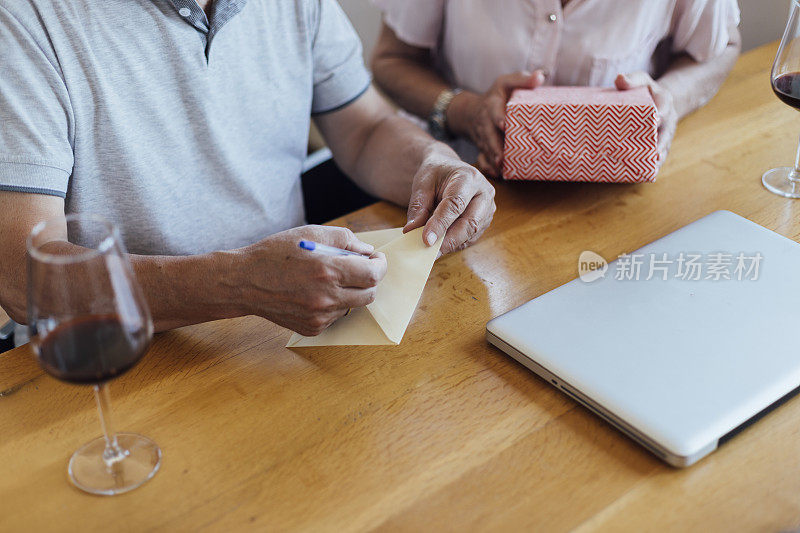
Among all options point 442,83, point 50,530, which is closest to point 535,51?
point 442,83

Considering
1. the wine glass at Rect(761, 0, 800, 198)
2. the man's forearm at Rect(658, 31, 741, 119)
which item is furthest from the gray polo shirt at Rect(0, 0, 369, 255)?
the wine glass at Rect(761, 0, 800, 198)

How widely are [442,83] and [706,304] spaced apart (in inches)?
33.9

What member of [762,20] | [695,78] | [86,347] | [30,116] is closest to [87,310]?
[86,347]

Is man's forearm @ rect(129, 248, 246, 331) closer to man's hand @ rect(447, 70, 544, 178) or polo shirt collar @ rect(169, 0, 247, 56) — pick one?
polo shirt collar @ rect(169, 0, 247, 56)

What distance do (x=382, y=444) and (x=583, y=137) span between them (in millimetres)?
632

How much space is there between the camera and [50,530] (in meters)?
0.67

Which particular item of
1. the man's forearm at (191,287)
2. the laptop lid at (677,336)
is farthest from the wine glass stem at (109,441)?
the laptop lid at (677,336)

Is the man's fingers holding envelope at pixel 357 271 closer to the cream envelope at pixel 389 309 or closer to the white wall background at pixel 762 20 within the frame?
the cream envelope at pixel 389 309

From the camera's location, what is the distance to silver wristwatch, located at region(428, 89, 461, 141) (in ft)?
4.84

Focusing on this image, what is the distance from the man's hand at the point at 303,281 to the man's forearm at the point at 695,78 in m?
0.80

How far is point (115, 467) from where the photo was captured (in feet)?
2.40

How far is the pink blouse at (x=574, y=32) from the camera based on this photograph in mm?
1402

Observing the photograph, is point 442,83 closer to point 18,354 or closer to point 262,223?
point 262,223

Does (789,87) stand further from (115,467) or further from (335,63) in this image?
(115,467)
